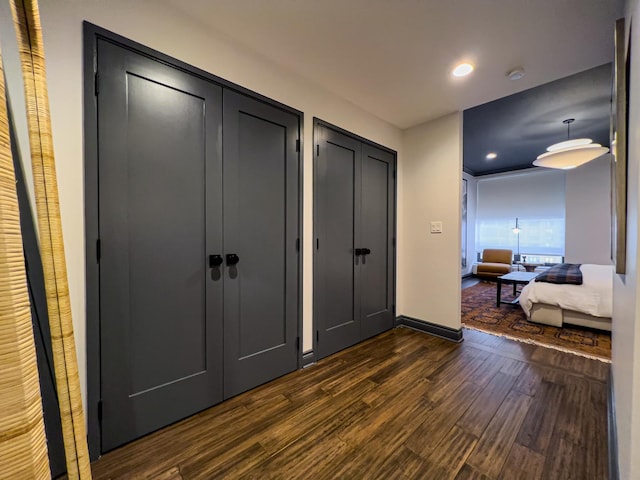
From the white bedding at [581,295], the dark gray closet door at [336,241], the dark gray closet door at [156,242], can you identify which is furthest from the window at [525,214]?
the dark gray closet door at [156,242]

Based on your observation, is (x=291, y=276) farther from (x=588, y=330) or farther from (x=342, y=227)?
(x=588, y=330)

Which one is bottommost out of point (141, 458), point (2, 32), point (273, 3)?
point (141, 458)

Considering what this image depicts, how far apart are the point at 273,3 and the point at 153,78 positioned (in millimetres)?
820

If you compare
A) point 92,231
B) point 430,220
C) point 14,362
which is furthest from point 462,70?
point 14,362

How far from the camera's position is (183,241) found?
1558mm

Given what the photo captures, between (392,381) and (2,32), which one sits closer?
(2,32)

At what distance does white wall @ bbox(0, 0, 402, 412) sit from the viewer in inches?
47.3

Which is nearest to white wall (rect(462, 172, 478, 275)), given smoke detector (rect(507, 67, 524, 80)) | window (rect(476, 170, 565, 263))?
window (rect(476, 170, 565, 263))

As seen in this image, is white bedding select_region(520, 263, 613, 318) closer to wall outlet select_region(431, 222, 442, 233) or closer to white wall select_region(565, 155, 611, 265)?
wall outlet select_region(431, 222, 442, 233)

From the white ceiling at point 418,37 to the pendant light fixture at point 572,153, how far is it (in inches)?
53.2

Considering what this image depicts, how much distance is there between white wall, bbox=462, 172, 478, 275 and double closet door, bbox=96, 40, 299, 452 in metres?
6.05

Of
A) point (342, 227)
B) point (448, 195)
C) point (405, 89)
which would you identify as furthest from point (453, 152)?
point (342, 227)

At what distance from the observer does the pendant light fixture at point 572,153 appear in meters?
2.92

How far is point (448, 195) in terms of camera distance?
9.21 ft
